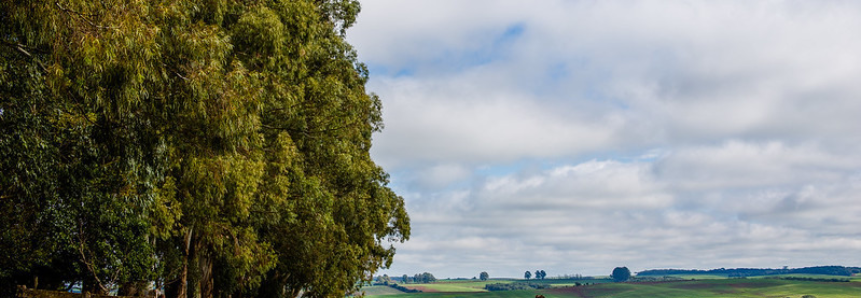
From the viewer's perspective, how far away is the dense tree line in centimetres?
1291

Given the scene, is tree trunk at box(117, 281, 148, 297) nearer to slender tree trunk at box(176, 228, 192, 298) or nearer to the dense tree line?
the dense tree line

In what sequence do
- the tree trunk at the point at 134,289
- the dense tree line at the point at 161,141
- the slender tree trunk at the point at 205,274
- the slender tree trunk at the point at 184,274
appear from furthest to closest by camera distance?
1. the slender tree trunk at the point at 205,274
2. the slender tree trunk at the point at 184,274
3. the tree trunk at the point at 134,289
4. the dense tree line at the point at 161,141

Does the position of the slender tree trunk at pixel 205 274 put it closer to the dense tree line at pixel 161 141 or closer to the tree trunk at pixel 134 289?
the dense tree line at pixel 161 141

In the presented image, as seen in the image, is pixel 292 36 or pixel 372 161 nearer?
pixel 292 36

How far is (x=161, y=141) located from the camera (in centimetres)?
1554

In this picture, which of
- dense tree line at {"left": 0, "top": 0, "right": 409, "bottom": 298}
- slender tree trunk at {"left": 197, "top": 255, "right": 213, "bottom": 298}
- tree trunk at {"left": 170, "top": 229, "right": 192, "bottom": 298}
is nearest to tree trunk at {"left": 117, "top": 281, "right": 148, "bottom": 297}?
dense tree line at {"left": 0, "top": 0, "right": 409, "bottom": 298}

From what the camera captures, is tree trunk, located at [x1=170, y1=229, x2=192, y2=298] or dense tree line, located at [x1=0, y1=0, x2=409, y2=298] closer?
dense tree line, located at [x1=0, y1=0, x2=409, y2=298]

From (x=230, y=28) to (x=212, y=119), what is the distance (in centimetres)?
806

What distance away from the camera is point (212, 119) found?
1515cm

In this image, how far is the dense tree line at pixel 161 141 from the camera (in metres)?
12.9

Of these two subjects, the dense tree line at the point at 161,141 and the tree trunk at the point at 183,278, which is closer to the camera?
the dense tree line at the point at 161,141

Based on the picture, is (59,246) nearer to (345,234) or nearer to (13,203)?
(13,203)

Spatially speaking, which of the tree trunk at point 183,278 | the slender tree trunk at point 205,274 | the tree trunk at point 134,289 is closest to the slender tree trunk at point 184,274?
the tree trunk at point 183,278

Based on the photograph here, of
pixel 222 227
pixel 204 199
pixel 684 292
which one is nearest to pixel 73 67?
pixel 204 199
